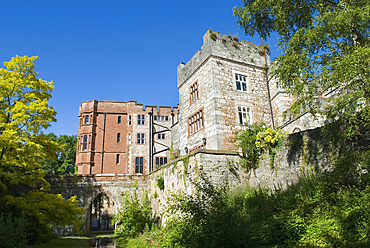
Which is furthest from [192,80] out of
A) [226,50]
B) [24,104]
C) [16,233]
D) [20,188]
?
[20,188]

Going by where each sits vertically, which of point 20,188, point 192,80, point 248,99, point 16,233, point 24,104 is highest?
point 192,80

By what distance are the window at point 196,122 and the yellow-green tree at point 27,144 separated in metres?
8.19

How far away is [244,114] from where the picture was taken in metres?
16.4

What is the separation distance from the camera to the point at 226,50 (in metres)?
17.2

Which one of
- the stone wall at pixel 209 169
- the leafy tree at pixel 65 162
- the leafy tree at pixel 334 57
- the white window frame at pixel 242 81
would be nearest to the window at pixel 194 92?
the white window frame at pixel 242 81

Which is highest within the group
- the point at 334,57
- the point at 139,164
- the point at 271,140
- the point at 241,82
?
the point at 241,82

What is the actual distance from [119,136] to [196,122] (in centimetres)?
1804

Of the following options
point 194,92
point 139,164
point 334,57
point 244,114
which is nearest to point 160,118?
point 139,164

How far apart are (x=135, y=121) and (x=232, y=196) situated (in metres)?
23.2

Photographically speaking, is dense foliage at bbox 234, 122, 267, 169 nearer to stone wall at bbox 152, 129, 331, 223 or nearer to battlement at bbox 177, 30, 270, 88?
stone wall at bbox 152, 129, 331, 223

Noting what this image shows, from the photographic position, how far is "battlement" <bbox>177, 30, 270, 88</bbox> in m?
16.9

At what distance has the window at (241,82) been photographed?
55.5ft

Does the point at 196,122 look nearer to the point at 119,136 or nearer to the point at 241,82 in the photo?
the point at 241,82

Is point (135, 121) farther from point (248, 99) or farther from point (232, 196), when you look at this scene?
point (232, 196)
